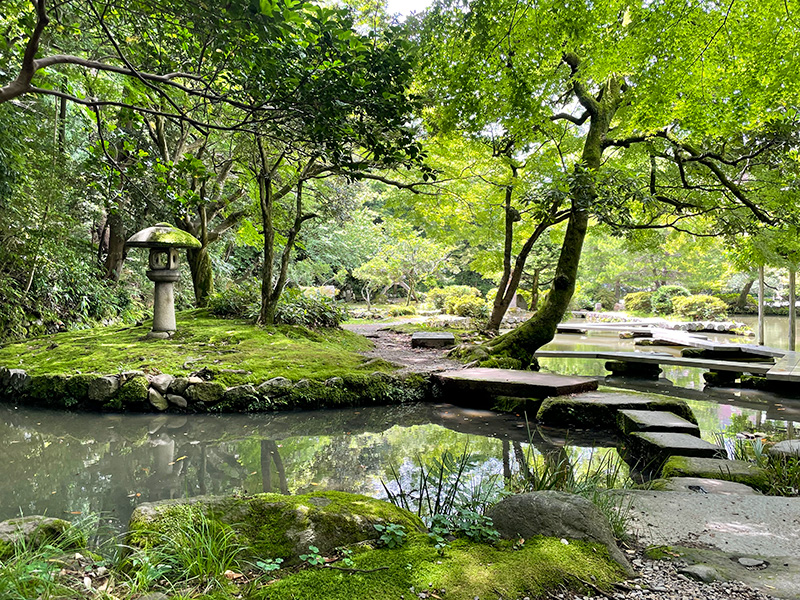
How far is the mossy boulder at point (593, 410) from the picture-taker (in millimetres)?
5613

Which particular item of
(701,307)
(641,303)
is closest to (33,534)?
(701,307)

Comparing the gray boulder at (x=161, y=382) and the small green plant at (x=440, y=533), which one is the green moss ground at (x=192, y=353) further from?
the small green plant at (x=440, y=533)

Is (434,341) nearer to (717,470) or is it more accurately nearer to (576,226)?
(576,226)

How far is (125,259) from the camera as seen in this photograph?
13453mm

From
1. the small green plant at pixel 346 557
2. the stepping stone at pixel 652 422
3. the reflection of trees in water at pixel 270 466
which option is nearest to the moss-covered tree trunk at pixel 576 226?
the stepping stone at pixel 652 422

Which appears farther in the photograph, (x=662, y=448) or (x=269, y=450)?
(x=269, y=450)

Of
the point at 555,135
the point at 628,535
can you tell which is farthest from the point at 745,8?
the point at 628,535

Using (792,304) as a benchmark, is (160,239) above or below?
above

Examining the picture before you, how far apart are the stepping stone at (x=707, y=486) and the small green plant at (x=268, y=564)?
8.15ft

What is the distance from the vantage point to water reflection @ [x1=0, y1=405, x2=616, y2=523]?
378 cm

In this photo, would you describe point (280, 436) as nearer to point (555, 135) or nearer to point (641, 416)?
point (641, 416)

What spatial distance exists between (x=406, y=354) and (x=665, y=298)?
19.9 meters

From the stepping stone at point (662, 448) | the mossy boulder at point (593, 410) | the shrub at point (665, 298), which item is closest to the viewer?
the stepping stone at point (662, 448)

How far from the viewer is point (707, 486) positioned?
10.4 feet
